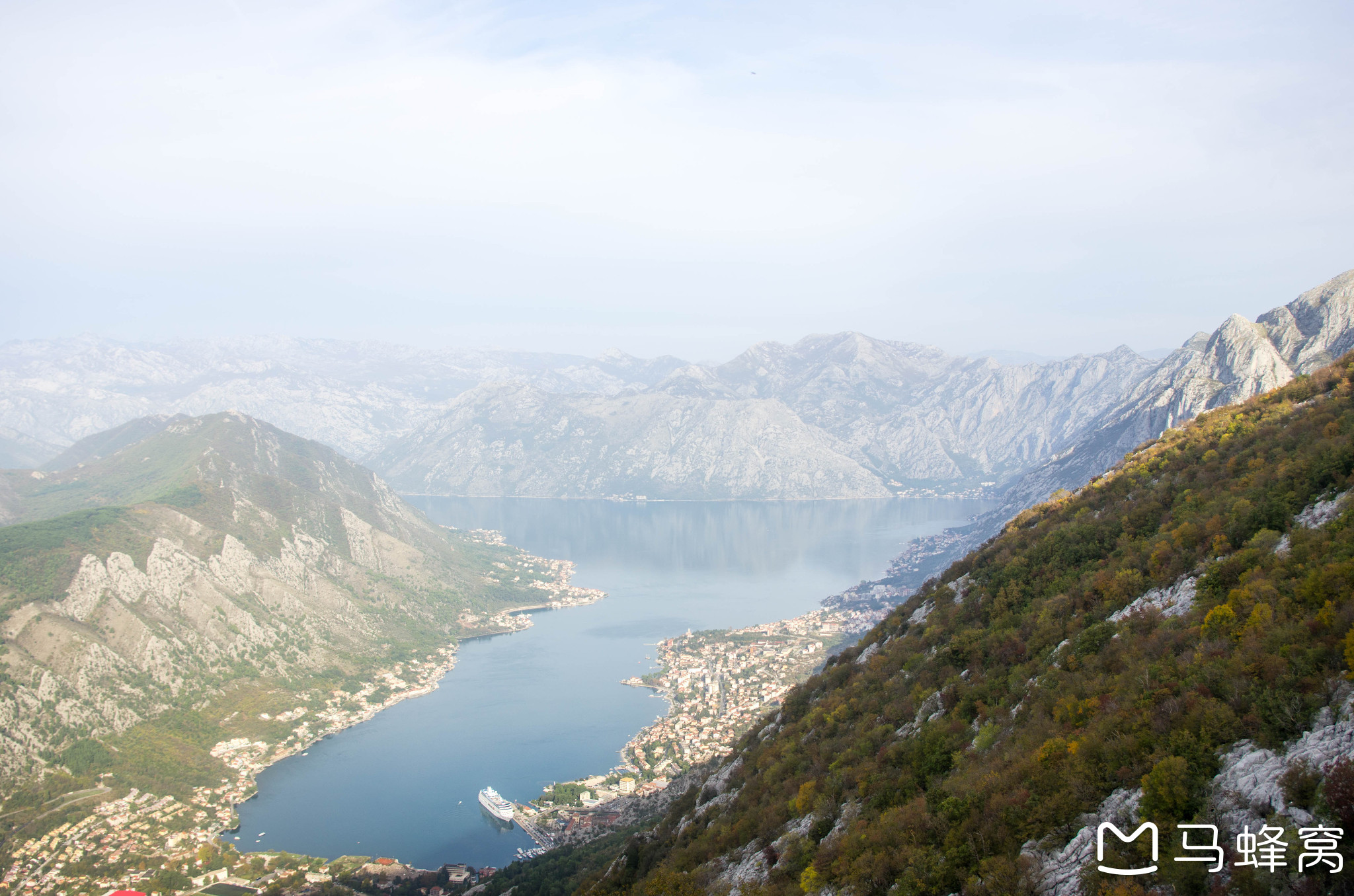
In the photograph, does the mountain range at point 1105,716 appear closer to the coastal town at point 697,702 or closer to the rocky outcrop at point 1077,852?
the rocky outcrop at point 1077,852

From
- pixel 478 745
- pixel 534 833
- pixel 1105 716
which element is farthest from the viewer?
pixel 478 745

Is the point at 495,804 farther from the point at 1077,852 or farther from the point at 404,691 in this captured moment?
the point at 1077,852

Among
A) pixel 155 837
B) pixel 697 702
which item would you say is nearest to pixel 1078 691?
pixel 155 837

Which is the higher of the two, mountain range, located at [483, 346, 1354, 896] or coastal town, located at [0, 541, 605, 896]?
mountain range, located at [483, 346, 1354, 896]

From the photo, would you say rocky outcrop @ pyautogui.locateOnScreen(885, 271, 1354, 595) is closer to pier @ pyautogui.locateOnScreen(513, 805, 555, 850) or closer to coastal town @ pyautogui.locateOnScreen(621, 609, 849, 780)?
coastal town @ pyautogui.locateOnScreen(621, 609, 849, 780)

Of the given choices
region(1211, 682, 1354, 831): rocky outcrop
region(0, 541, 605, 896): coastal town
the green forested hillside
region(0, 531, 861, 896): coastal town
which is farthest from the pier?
region(1211, 682, 1354, 831): rocky outcrop

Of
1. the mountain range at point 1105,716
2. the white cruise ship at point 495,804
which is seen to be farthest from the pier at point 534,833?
the mountain range at point 1105,716

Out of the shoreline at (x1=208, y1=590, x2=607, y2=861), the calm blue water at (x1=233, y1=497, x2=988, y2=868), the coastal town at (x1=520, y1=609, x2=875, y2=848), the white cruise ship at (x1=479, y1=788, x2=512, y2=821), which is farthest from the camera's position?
the shoreline at (x1=208, y1=590, x2=607, y2=861)
